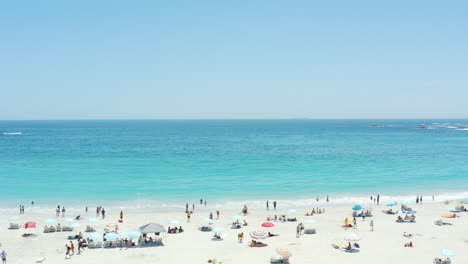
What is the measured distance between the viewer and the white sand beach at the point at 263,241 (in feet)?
70.9

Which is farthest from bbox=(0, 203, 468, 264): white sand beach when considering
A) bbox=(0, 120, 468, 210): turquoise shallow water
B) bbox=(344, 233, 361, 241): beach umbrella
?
bbox=(0, 120, 468, 210): turquoise shallow water

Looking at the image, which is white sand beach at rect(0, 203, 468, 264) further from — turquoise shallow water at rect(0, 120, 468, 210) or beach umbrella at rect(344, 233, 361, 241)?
turquoise shallow water at rect(0, 120, 468, 210)

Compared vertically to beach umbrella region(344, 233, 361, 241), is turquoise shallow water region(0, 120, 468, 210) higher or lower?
lower

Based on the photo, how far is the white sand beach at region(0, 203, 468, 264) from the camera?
21609mm

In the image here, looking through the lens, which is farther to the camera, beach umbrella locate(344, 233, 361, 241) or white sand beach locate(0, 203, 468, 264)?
beach umbrella locate(344, 233, 361, 241)

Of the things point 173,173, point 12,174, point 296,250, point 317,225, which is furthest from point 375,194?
point 12,174

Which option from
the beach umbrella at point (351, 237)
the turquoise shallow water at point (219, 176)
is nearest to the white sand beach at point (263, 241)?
the beach umbrella at point (351, 237)

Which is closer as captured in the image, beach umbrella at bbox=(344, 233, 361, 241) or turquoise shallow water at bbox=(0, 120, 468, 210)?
beach umbrella at bbox=(344, 233, 361, 241)

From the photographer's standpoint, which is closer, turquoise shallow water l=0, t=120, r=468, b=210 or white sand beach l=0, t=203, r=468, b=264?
white sand beach l=0, t=203, r=468, b=264

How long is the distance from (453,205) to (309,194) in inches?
569

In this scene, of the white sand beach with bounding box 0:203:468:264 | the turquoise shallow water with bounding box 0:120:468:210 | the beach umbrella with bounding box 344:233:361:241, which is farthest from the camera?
the turquoise shallow water with bounding box 0:120:468:210

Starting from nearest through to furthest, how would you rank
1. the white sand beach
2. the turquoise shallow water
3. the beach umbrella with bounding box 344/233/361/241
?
the white sand beach < the beach umbrella with bounding box 344/233/361/241 < the turquoise shallow water

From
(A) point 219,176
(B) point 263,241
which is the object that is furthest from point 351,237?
(A) point 219,176

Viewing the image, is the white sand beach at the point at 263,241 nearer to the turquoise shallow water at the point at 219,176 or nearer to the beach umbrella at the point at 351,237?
the beach umbrella at the point at 351,237
